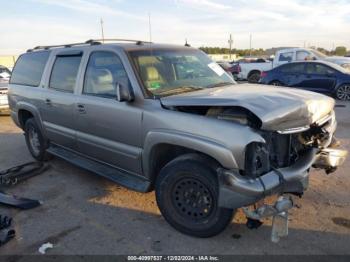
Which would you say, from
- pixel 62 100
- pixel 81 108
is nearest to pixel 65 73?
pixel 62 100

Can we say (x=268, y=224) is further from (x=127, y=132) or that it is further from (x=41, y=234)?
(x=41, y=234)

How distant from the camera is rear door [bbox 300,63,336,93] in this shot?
12.8 m

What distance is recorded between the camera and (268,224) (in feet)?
12.7

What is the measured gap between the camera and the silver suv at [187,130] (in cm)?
317

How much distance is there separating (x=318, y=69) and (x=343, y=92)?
120 centimetres

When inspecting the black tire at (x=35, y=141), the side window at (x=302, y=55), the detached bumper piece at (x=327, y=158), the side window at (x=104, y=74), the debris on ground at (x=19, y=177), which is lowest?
the debris on ground at (x=19, y=177)

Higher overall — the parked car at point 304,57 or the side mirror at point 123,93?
the side mirror at point 123,93

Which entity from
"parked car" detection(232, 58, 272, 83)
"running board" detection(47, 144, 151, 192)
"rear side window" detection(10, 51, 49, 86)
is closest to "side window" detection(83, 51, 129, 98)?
"running board" detection(47, 144, 151, 192)

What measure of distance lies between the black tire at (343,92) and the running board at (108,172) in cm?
1032

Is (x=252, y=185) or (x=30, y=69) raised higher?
(x=30, y=69)

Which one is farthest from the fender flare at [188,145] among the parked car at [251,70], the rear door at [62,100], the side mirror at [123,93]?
the parked car at [251,70]

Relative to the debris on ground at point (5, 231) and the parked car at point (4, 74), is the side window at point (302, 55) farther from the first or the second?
the debris on ground at point (5, 231)

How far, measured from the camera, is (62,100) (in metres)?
5.02

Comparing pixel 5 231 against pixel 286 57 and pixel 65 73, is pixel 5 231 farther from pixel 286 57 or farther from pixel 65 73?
pixel 286 57
